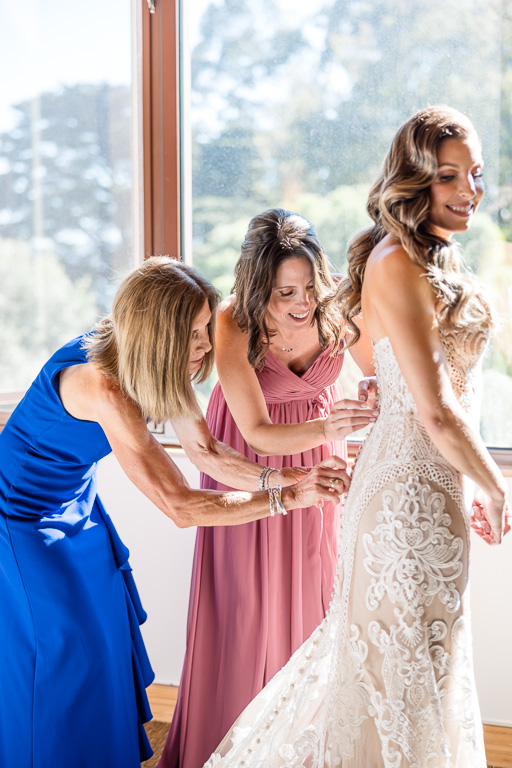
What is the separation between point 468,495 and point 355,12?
7.31 ft

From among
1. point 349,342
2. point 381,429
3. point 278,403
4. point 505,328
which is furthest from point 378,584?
point 505,328

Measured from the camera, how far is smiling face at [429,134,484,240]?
58.9 inches

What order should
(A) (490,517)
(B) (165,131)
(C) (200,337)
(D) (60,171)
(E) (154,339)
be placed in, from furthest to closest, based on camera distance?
(D) (60,171)
(B) (165,131)
(C) (200,337)
(E) (154,339)
(A) (490,517)

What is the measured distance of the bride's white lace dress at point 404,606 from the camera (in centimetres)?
150

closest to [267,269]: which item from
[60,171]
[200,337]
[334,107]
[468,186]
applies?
[200,337]

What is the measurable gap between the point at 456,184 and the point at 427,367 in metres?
0.36

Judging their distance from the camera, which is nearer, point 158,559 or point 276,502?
point 276,502

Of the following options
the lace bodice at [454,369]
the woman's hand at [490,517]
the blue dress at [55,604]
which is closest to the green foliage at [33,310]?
the blue dress at [55,604]

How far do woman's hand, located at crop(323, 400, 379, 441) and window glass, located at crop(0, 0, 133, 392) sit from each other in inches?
71.4

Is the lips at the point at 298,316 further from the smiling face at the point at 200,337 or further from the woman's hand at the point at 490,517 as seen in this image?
the woman's hand at the point at 490,517

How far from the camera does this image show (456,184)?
1510 millimetres

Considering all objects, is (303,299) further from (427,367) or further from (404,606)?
(404,606)

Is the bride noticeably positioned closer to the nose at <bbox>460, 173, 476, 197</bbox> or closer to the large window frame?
the nose at <bbox>460, 173, 476, 197</bbox>

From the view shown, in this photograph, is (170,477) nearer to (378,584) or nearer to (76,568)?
(76,568)
